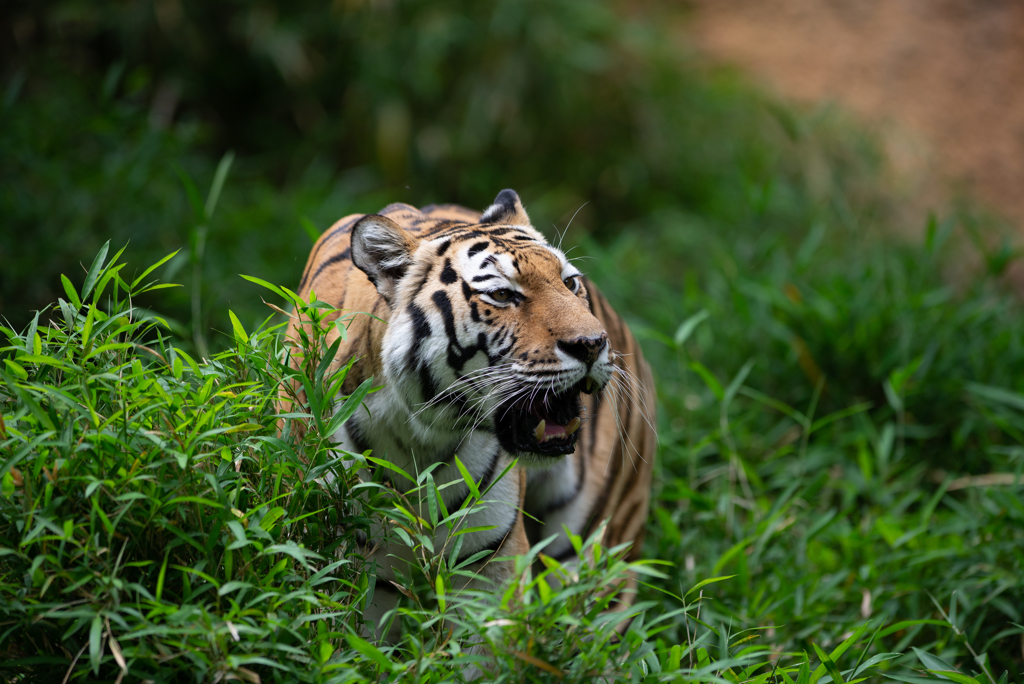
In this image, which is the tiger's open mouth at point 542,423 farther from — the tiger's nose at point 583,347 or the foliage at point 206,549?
the foliage at point 206,549

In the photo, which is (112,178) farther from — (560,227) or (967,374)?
(967,374)

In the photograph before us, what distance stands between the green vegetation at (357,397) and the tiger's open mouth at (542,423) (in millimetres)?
283

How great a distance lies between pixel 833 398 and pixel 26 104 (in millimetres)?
4433

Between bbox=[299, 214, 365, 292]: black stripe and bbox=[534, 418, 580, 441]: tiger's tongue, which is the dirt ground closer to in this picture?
bbox=[299, 214, 365, 292]: black stripe

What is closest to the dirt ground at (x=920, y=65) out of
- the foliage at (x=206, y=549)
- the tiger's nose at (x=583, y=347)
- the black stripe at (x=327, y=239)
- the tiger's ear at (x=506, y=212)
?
the tiger's ear at (x=506, y=212)

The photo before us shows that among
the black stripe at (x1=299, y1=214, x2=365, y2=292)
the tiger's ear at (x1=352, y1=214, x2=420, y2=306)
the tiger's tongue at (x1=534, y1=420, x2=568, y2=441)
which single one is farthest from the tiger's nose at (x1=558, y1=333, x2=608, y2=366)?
the black stripe at (x1=299, y1=214, x2=365, y2=292)

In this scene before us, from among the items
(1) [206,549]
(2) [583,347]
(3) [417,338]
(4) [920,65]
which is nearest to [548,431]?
(2) [583,347]

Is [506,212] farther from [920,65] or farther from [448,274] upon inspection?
[920,65]

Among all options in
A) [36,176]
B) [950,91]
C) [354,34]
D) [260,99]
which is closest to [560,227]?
[354,34]

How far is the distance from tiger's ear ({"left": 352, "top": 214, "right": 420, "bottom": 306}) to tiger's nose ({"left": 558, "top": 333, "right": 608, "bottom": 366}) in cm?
51

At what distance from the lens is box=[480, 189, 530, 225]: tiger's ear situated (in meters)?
2.41

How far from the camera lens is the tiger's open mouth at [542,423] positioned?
6.77 feet

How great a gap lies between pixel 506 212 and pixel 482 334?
1.76 ft

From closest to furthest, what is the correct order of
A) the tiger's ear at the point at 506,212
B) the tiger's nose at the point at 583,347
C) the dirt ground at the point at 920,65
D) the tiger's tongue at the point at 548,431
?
the tiger's nose at the point at 583,347 < the tiger's tongue at the point at 548,431 < the tiger's ear at the point at 506,212 < the dirt ground at the point at 920,65
